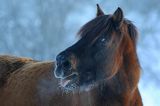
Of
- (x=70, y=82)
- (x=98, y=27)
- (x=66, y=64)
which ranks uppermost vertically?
(x=98, y=27)

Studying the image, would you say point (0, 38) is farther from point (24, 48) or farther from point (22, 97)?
point (22, 97)

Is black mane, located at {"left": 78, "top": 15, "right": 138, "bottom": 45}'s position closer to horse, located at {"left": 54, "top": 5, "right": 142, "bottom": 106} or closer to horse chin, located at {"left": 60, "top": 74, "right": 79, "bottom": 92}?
horse, located at {"left": 54, "top": 5, "right": 142, "bottom": 106}

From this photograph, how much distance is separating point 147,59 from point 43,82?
595 centimetres

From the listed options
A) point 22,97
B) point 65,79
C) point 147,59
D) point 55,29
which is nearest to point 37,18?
point 55,29

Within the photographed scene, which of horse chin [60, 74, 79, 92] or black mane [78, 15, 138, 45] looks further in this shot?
black mane [78, 15, 138, 45]

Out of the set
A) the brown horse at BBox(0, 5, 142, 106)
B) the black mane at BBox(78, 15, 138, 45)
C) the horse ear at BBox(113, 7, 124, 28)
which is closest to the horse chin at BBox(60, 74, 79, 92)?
the brown horse at BBox(0, 5, 142, 106)

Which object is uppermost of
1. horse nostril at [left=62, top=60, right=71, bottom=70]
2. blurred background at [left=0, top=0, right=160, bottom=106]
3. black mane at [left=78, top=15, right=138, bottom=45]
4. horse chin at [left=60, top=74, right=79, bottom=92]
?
blurred background at [left=0, top=0, right=160, bottom=106]

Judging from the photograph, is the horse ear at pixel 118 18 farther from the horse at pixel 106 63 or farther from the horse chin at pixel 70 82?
the horse chin at pixel 70 82

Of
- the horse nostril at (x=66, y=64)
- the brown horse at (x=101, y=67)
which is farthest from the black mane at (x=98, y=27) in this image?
the horse nostril at (x=66, y=64)

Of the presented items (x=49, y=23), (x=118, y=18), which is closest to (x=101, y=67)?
(x=118, y=18)

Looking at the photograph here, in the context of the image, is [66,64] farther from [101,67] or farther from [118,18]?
[118,18]

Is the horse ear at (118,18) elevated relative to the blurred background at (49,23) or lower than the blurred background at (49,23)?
lower

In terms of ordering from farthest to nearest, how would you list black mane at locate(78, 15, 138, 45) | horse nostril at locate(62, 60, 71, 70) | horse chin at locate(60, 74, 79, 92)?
black mane at locate(78, 15, 138, 45)
horse chin at locate(60, 74, 79, 92)
horse nostril at locate(62, 60, 71, 70)

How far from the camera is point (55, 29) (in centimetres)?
1627
